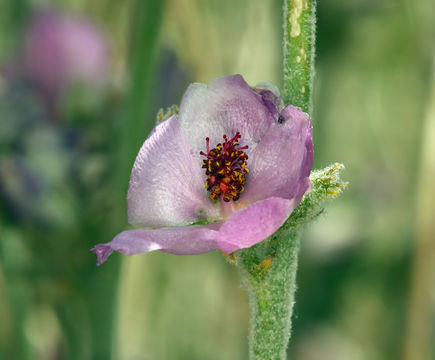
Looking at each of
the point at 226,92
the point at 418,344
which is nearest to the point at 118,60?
the point at 418,344

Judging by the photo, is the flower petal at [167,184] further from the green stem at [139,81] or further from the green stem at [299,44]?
the green stem at [139,81]

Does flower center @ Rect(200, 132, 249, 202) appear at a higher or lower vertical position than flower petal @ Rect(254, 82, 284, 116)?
lower

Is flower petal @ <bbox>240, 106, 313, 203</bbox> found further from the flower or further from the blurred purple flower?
the blurred purple flower

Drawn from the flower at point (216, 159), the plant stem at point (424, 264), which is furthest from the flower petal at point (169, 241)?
the plant stem at point (424, 264)

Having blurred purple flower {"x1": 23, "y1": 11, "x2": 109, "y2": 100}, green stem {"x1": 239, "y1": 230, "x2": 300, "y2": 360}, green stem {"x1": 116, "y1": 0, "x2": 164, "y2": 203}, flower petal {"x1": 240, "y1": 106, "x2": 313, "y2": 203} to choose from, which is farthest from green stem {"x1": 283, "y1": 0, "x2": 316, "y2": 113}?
blurred purple flower {"x1": 23, "y1": 11, "x2": 109, "y2": 100}

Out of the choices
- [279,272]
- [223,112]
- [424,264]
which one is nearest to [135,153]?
[223,112]
